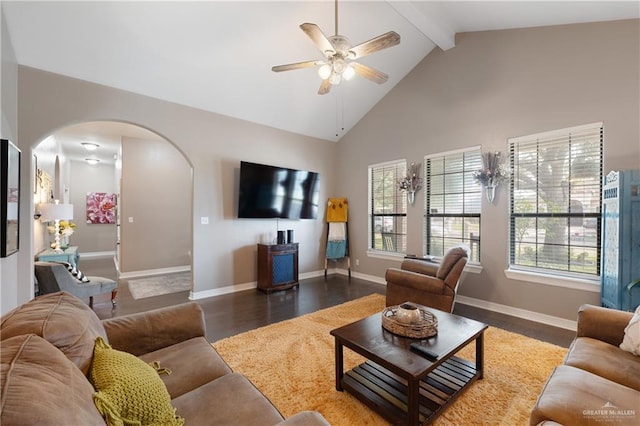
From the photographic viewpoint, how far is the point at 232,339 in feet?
9.12

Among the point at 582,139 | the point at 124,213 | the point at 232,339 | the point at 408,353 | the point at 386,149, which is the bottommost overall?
the point at 232,339

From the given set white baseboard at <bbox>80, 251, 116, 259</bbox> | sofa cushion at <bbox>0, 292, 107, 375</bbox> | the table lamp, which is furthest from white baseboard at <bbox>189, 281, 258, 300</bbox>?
white baseboard at <bbox>80, 251, 116, 259</bbox>

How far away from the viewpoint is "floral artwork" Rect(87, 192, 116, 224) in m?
8.64

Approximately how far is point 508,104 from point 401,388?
3.70 m

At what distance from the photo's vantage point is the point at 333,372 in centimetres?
222

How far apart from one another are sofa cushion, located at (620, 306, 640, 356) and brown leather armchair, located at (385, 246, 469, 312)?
4.59ft

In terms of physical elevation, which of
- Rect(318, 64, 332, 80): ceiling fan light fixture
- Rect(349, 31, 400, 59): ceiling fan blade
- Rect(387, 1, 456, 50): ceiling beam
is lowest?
Rect(318, 64, 332, 80): ceiling fan light fixture

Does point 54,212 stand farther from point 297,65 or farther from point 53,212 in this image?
point 297,65

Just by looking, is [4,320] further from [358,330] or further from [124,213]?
[124,213]

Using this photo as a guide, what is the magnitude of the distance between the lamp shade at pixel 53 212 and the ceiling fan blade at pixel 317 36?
446 centimetres

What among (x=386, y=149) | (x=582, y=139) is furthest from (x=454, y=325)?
(x=386, y=149)

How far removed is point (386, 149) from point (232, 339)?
4.03 m

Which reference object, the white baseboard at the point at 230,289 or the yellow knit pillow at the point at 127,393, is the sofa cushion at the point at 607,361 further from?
the white baseboard at the point at 230,289

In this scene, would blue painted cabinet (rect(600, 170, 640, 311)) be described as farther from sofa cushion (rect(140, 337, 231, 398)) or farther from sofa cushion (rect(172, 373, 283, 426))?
sofa cushion (rect(140, 337, 231, 398))
